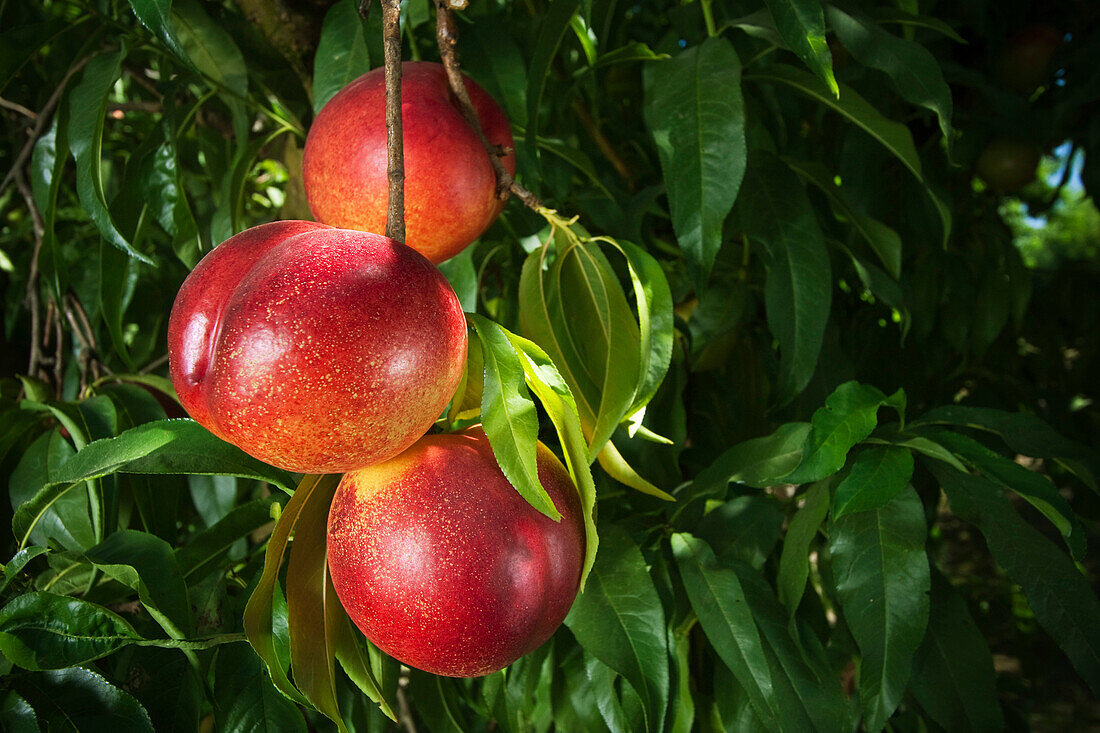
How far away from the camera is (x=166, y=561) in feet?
1.49

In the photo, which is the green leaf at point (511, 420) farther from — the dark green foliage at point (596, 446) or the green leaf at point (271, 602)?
the green leaf at point (271, 602)

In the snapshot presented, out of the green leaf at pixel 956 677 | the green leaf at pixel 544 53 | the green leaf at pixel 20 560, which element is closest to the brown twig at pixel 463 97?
the green leaf at pixel 544 53

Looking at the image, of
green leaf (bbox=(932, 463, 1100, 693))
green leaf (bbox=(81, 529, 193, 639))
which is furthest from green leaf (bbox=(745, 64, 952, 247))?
green leaf (bbox=(81, 529, 193, 639))

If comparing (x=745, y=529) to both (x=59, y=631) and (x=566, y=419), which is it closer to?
(x=566, y=419)

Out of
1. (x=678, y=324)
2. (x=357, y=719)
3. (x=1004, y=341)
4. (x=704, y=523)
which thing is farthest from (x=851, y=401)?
(x=1004, y=341)

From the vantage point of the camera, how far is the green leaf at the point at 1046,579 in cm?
49

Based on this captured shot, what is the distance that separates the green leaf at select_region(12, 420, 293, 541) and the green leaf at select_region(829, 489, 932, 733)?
362mm

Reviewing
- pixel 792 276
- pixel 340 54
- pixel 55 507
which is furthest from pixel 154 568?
pixel 792 276

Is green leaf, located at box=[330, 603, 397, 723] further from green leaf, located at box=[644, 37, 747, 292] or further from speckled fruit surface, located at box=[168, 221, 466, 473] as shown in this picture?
green leaf, located at box=[644, 37, 747, 292]

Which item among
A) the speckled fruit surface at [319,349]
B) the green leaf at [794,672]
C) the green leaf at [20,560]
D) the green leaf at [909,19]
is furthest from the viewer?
the green leaf at [909,19]

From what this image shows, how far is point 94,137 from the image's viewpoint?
553mm

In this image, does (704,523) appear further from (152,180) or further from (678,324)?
(152,180)

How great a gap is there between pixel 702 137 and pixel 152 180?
423 mm

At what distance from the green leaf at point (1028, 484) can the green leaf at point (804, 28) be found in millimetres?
249
